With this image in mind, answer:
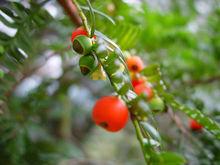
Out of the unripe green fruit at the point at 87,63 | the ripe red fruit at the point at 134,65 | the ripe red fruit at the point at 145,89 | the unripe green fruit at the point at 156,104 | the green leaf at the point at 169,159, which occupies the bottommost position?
the green leaf at the point at 169,159

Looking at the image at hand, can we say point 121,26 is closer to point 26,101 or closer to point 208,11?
point 26,101

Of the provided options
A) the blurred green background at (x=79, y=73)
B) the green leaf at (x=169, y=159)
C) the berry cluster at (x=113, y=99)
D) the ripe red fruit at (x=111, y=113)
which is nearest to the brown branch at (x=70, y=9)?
the blurred green background at (x=79, y=73)

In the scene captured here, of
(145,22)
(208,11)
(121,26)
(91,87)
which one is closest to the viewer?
(121,26)

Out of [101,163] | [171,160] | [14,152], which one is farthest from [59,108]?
[171,160]

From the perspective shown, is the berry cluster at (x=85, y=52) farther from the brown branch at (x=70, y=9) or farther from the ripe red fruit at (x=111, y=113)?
the brown branch at (x=70, y=9)

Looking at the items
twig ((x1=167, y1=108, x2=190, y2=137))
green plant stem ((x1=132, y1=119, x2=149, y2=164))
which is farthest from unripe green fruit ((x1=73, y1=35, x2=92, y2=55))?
twig ((x1=167, y1=108, x2=190, y2=137))

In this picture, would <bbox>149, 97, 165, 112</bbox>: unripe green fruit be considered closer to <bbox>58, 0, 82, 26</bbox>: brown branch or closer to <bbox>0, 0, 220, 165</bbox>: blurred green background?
<bbox>0, 0, 220, 165</bbox>: blurred green background
